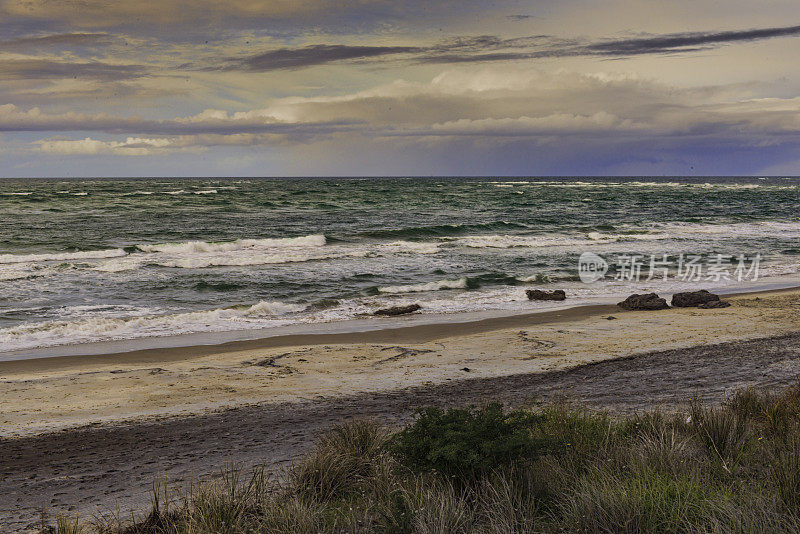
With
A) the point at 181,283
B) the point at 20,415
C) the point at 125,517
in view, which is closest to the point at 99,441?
the point at 20,415

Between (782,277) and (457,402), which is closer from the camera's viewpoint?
(457,402)

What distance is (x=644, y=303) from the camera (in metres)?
15.6

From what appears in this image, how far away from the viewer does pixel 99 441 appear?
22.7 ft

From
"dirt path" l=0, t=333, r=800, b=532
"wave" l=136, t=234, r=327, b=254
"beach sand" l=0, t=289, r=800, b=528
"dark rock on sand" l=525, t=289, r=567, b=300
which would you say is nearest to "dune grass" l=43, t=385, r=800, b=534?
"dirt path" l=0, t=333, r=800, b=532

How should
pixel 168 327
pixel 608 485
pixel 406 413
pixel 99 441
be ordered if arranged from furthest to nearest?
pixel 168 327 < pixel 406 413 < pixel 99 441 < pixel 608 485

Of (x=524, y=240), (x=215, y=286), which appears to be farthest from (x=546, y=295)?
(x=524, y=240)

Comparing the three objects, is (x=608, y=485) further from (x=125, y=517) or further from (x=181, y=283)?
(x=181, y=283)

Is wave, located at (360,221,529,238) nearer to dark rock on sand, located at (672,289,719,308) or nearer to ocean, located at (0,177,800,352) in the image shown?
ocean, located at (0,177,800,352)

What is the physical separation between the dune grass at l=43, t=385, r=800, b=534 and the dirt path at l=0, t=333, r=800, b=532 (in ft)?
2.50

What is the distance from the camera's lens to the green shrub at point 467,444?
457cm

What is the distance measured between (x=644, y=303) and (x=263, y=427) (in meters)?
11.5

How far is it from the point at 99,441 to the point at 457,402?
433 cm

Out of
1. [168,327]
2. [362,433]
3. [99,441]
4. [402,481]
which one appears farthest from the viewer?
[168,327]

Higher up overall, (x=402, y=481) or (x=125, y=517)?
(x=402, y=481)
